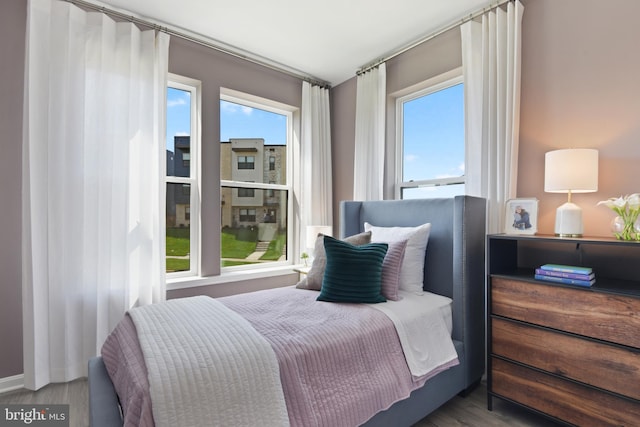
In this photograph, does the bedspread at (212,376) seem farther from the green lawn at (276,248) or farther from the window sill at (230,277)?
the green lawn at (276,248)

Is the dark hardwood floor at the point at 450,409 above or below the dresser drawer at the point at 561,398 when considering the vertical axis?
below

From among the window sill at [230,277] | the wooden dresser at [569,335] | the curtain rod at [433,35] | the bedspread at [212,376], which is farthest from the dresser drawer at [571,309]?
the window sill at [230,277]

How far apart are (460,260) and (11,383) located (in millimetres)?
3159

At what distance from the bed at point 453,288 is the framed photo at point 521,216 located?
169mm

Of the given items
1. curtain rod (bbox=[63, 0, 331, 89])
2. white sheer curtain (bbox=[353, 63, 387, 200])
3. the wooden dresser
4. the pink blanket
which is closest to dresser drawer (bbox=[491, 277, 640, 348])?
the wooden dresser

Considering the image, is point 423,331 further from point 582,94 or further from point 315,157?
point 315,157

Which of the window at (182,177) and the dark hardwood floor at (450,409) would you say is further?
the window at (182,177)

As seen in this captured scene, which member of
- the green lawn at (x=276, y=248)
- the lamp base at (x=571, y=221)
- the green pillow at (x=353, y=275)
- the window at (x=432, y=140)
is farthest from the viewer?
the green lawn at (x=276, y=248)

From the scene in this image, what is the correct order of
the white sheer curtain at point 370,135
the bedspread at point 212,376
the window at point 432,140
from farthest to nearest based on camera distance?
the white sheer curtain at point 370,135 → the window at point 432,140 → the bedspread at point 212,376

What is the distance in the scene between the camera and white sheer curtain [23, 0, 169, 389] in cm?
212

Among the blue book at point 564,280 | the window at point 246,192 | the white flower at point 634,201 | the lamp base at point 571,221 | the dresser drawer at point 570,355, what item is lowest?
the dresser drawer at point 570,355

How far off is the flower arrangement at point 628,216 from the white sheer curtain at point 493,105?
0.61 meters

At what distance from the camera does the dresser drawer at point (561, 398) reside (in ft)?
4.75

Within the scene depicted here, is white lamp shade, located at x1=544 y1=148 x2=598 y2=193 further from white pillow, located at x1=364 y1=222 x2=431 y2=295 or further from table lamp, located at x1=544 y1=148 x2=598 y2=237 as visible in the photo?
white pillow, located at x1=364 y1=222 x2=431 y2=295
